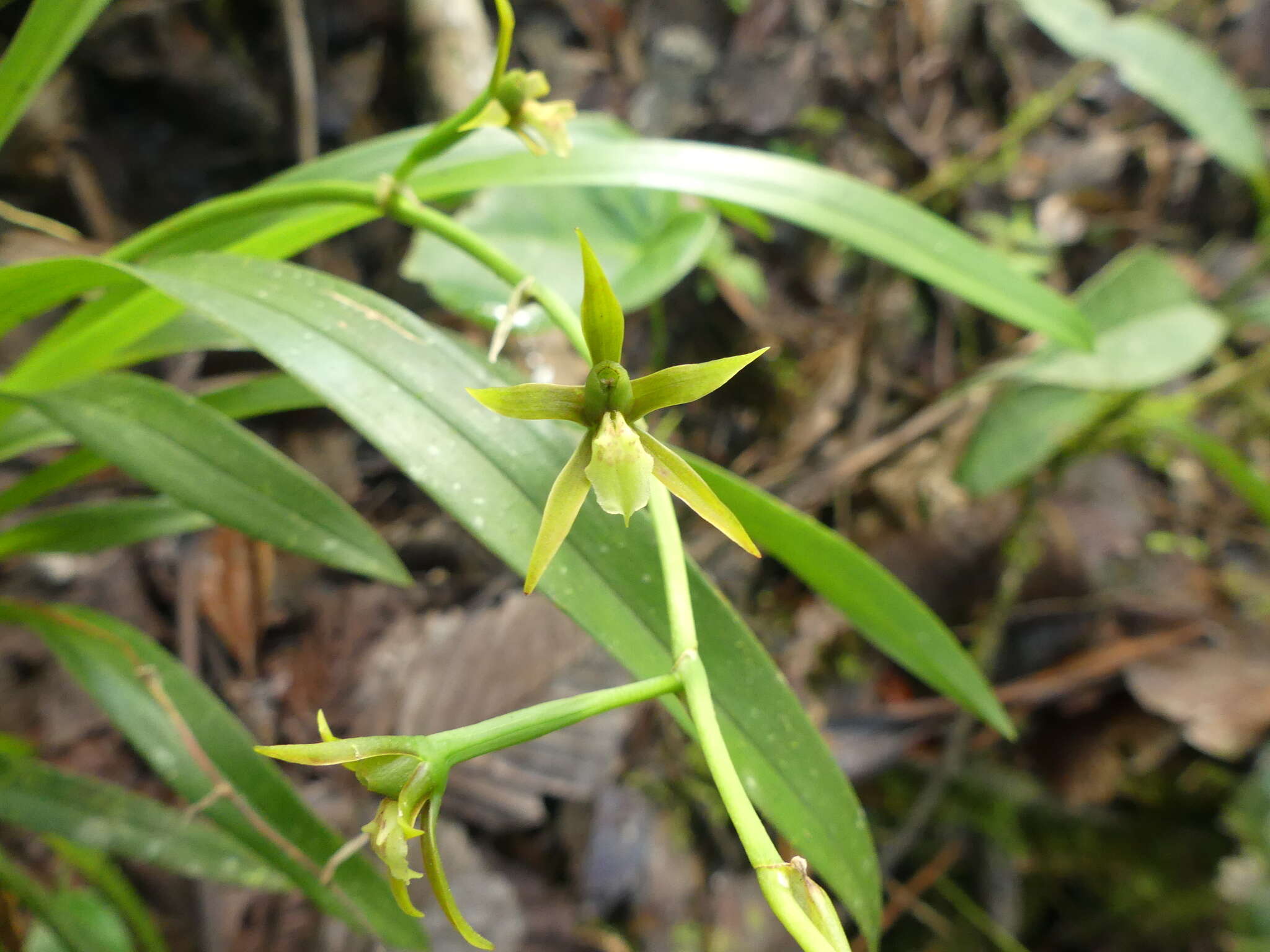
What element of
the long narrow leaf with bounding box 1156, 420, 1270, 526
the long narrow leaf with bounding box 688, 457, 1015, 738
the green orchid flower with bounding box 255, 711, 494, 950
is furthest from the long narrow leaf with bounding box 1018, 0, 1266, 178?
the green orchid flower with bounding box 255, 711, 494, 950

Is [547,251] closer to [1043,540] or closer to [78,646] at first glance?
[78,646]

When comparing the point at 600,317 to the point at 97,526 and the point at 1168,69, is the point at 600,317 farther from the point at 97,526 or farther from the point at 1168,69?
the point at 1168,69

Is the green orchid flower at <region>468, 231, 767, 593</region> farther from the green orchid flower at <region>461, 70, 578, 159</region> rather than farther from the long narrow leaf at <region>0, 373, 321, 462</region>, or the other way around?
the long narrow leaf at <region>0, 373, 321, 462</region>

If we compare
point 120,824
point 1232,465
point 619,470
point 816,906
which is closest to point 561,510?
point 619,470

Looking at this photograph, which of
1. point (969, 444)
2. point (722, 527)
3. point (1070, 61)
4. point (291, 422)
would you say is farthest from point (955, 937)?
point (1070, 61)

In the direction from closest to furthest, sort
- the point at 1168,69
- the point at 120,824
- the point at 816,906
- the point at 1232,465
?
1. the point at 816,906
2. the point at 120,824
3. the point at 1232,465
4. the point at 1168,69

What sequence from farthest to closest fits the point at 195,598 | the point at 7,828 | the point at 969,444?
1. the point at 969,444
2. the point at 195,598
3. the point at 7,828
